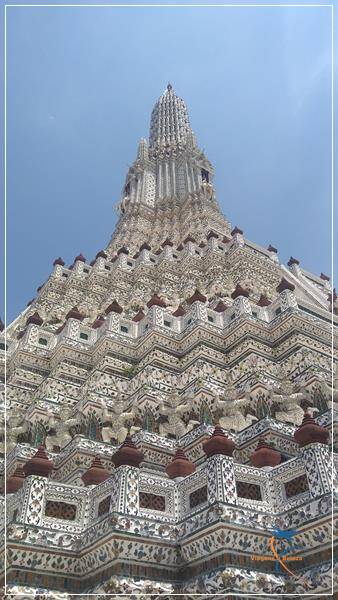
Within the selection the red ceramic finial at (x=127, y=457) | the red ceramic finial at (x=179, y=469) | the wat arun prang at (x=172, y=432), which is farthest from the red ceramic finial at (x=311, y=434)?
the red ceramic finial at (x=127, y=457)

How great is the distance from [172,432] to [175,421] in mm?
252

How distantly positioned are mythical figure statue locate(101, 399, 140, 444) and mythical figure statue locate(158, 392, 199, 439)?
2.15 ft

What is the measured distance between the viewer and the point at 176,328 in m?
16.8

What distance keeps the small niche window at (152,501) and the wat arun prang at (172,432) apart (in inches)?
0.9

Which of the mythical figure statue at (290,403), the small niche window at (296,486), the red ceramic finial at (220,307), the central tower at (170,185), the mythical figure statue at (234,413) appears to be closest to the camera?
the small niche window at (296,486)

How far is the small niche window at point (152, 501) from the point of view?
835 cm

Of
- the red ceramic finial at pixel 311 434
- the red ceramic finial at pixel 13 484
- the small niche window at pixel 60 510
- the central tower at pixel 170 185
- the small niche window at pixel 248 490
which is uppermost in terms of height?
the central tower at pixel 170 185

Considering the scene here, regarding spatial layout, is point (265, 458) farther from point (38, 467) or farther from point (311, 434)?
point (38, 467)

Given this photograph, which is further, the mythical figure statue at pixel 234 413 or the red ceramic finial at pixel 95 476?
the mythical figure statue at pixel 234 413

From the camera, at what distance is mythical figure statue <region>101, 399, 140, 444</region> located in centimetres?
1263

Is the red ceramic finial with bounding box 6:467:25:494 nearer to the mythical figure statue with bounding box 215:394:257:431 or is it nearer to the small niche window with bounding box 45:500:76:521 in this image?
the small niche window with bounding box 45:500:76:521

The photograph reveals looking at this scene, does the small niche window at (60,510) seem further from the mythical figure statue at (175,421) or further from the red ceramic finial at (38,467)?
the mythical figure statue at (175,421)

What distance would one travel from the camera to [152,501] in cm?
843

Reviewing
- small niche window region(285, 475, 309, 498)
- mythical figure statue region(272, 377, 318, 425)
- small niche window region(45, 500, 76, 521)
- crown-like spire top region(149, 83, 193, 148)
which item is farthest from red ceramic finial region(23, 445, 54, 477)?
crown-like spire top region(149, 83, 193, 148)
